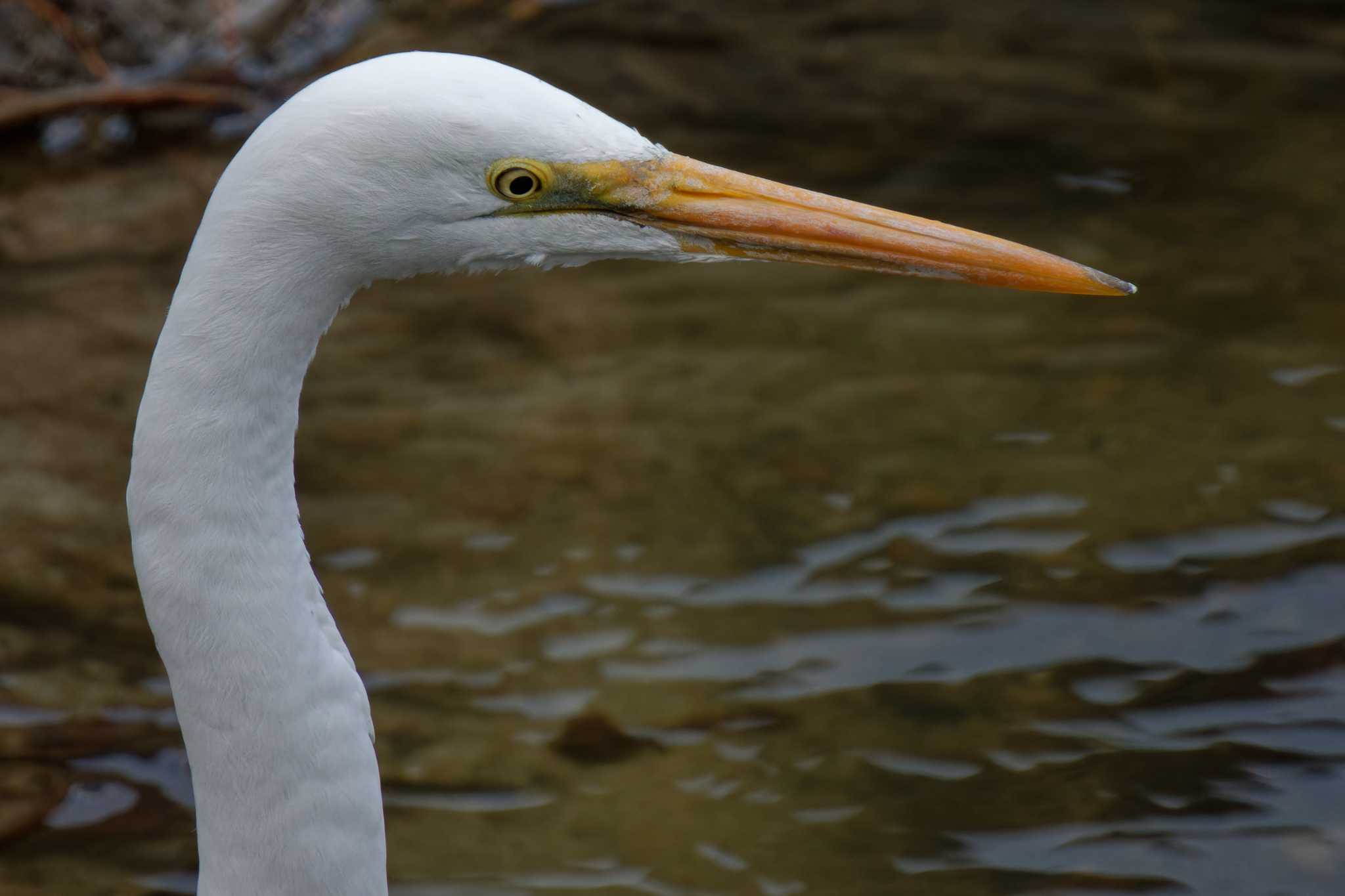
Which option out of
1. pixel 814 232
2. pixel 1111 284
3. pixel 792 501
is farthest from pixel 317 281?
pixel 792 501

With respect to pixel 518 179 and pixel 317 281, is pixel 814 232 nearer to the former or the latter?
pixel 518 179

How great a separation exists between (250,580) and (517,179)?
67 cm

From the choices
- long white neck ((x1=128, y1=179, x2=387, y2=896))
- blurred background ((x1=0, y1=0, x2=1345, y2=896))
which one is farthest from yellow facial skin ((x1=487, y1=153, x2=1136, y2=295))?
blurred background ((x1=0, y1=0, x2=1345, y2=896))

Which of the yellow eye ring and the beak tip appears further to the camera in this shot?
the beak tip

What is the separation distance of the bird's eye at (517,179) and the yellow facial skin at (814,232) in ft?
0.33

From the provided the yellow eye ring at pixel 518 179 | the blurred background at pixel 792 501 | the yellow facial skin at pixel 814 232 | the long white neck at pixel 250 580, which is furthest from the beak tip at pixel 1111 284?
the blurred background at pixel 792 501

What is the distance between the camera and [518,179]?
207 cm

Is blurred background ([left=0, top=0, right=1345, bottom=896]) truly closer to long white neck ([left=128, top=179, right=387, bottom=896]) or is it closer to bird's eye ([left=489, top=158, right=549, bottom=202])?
long white neck ([left=128, top=179, right=387, bottom=896])

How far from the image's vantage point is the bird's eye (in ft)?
6.69

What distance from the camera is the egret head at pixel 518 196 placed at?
6.38ft

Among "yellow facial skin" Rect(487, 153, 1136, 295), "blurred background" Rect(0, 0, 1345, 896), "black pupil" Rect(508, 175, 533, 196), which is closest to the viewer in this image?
"black pupil" Rect(508, 175, 533, 196)

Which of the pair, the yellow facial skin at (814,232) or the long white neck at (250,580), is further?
the yellow facial skin at (814,232)

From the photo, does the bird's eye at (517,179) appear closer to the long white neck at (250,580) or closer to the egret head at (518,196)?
the egret head at (518,196)

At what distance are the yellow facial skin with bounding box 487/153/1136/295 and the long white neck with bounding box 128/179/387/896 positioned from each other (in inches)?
18.6
